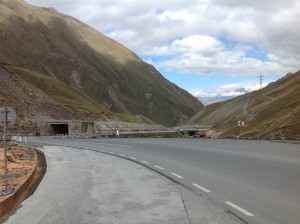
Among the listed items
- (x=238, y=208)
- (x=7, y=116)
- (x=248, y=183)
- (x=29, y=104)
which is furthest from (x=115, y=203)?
(x=29, y=104)

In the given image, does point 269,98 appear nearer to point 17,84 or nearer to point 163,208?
point 17,84

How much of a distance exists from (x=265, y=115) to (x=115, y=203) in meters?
67.8

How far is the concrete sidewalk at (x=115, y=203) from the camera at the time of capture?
336 inches

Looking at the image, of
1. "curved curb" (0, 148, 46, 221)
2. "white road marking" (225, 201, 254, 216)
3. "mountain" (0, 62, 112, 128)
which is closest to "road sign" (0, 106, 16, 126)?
"curved curb" (0, 148, 46, 221)

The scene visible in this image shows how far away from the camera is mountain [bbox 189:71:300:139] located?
4831cm

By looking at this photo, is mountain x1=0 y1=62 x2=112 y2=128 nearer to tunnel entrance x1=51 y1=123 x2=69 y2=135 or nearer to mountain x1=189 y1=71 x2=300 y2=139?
tunnel entrance x1=51 y1=123 x2=69 y2=135

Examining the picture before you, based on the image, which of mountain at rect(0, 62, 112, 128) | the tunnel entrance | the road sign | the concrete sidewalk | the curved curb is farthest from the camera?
the tunnel entrance

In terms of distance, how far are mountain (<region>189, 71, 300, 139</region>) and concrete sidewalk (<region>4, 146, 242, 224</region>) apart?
31433mm

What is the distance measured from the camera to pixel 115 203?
10.2 m

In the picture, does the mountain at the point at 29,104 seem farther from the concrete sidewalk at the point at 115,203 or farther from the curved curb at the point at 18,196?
the concrete sidewalk at the point at 115,203

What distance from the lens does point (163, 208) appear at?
376 inches

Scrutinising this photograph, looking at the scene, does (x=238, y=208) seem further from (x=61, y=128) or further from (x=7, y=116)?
(x=61, y=128)

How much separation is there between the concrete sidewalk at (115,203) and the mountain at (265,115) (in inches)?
1238

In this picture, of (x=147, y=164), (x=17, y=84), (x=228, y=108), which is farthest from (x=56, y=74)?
(x=147, y=164)
